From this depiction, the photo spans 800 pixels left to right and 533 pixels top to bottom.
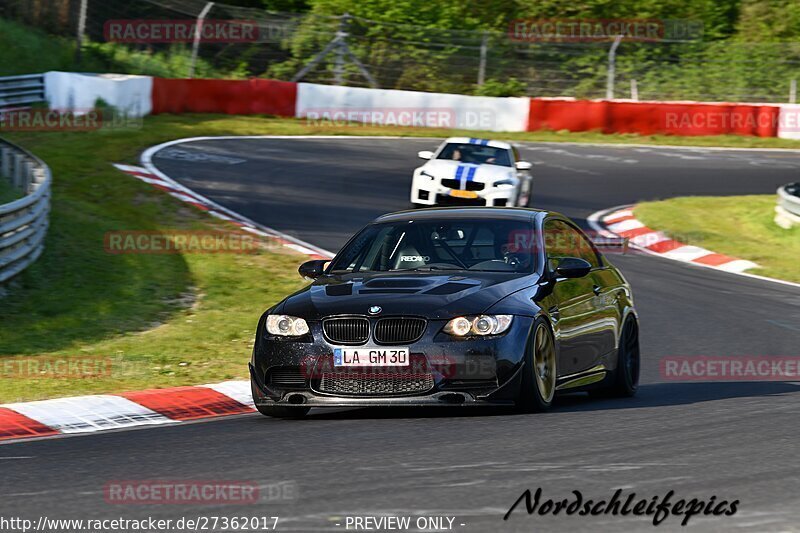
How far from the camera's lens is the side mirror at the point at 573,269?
8.37 metres

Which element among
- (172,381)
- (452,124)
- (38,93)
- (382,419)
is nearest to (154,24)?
(38,93)

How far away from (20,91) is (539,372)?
2384 cm

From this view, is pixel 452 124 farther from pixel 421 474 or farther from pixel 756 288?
pixel 421 474

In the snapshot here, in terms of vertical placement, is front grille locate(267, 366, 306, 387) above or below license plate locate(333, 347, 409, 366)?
below

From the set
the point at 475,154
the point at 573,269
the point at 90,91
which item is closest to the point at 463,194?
the point at 475,154

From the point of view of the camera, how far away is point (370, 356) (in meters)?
7.57

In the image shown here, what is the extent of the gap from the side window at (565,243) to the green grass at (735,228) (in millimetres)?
8248

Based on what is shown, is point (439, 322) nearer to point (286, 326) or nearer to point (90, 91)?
point (286, 326)

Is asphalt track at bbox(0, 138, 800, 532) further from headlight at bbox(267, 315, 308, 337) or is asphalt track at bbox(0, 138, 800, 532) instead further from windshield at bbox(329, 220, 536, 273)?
windshield at bbox(329, 220, 536, 273)

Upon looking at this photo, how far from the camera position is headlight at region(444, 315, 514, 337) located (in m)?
7.54

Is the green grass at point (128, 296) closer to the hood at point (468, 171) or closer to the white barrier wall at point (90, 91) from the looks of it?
the hood at point (468, 171)

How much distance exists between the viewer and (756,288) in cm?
1572

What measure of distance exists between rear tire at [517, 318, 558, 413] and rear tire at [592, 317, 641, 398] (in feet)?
4.17

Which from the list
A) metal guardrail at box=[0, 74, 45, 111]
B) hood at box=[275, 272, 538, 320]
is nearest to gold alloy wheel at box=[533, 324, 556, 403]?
hood at box=[275, 272, 538, 320]
